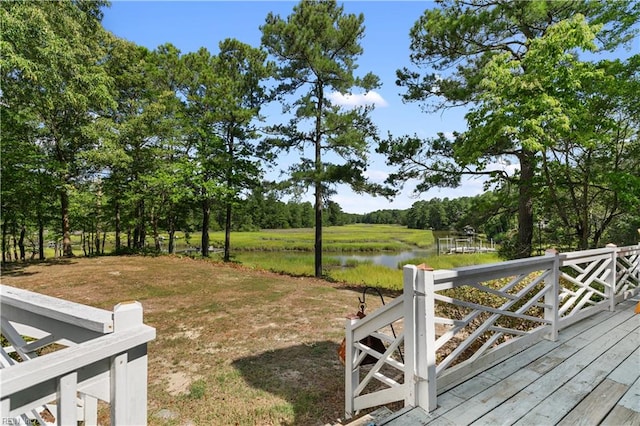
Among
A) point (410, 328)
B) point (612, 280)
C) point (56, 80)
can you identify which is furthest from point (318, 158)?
point (410, 328)

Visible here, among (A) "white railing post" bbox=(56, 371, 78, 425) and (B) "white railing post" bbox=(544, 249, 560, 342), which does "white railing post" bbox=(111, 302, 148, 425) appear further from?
(B) "white railing post" bbox=(544, 249, 560, 342)

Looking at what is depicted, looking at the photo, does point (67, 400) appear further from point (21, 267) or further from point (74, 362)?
point (21, 267)

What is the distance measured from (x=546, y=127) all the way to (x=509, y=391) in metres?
5.43

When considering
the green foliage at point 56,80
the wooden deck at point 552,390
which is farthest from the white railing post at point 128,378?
the green foliage at point 56,80

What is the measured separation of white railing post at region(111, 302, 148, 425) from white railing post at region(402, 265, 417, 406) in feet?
5.18

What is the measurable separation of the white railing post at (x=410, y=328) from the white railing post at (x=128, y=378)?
1.58m

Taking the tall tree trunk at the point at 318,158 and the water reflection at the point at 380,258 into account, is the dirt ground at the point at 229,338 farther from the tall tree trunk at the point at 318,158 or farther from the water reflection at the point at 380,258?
the water reflection at the point at 380,258

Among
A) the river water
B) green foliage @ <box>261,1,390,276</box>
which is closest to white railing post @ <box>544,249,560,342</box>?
green foliage @ <box>261,1,390,276</box>

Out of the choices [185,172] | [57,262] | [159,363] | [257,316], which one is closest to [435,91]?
[257,316]

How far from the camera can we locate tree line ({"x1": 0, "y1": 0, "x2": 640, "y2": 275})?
5.93 m

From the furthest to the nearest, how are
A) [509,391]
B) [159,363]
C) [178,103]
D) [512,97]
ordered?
[178,103], [512,97], [159,363], [509,391]

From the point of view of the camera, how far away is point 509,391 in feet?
7.68

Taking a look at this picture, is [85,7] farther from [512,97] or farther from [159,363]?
[512,97]

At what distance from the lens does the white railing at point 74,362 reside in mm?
918
